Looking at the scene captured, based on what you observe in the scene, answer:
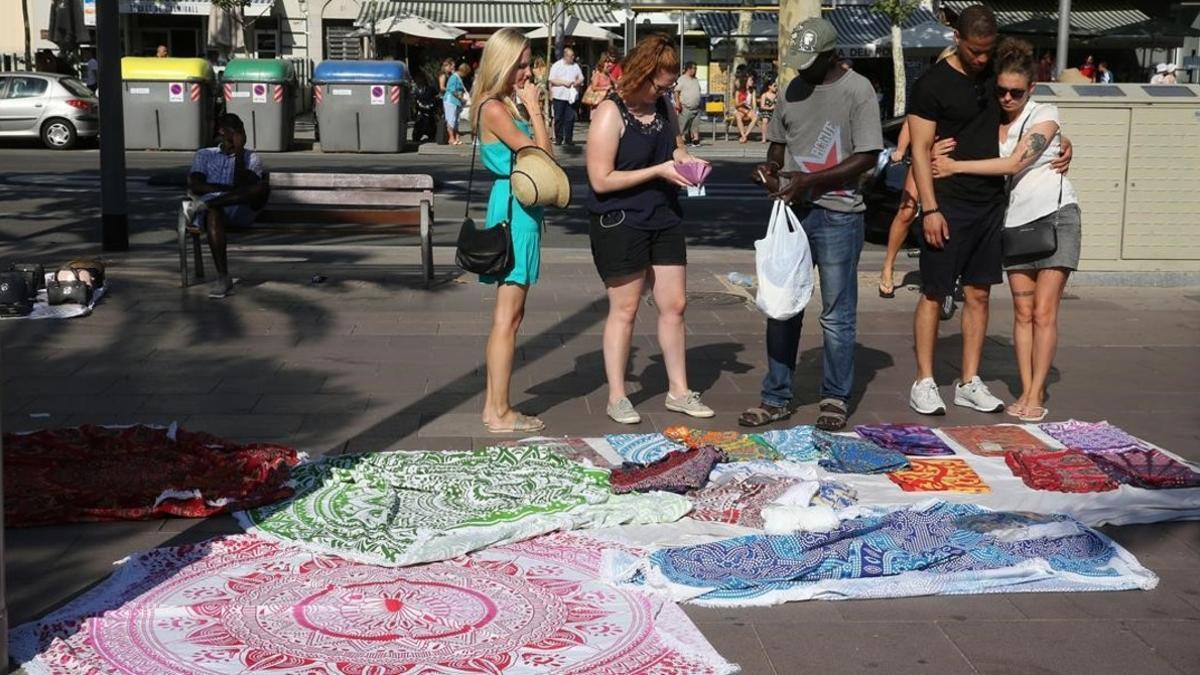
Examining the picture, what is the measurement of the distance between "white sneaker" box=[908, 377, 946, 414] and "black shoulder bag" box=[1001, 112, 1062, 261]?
71cm

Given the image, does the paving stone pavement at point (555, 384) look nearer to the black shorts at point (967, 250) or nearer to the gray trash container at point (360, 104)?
the black shorts at point (967, 250)

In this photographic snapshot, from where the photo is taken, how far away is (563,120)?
1063 inches

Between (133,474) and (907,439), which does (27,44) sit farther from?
(907,439)

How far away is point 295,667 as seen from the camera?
13.5ft

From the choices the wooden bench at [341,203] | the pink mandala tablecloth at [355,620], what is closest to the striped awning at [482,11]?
the wooden bench at [341,203]

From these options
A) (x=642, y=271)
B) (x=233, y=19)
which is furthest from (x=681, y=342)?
(x=233, y=19)

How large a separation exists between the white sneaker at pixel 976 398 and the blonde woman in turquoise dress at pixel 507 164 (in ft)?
6.95

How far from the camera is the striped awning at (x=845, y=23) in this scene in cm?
3694

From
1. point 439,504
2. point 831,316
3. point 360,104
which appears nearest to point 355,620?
point 439,504

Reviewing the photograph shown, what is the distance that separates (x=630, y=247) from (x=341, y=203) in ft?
21.4

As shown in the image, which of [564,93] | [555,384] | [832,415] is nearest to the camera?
[832,415]

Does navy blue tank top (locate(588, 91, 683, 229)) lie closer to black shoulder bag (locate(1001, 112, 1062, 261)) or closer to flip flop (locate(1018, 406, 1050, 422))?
black shoulder bag (locate(1001, 112, 1062, 261))

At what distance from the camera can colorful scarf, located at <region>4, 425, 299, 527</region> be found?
542 cm

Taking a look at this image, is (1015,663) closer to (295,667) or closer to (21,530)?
(295,667)
